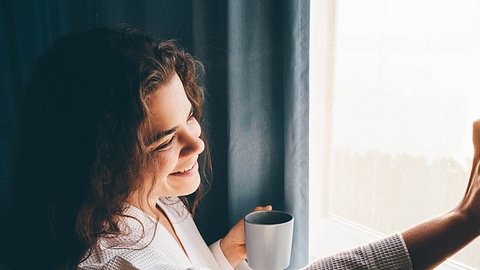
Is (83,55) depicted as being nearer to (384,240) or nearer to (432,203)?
(384,240)

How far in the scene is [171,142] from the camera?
2.74 ft

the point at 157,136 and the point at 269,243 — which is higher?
the point at 157,136

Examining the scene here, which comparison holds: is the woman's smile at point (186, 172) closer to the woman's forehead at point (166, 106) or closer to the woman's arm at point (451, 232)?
the woman's forehead at point (166, 106)

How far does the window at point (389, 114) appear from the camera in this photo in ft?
2.97

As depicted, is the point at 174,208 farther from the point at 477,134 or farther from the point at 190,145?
the point at 477,134

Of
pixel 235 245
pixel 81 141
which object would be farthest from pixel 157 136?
pixel 235 245

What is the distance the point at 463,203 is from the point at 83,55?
66 centimetres

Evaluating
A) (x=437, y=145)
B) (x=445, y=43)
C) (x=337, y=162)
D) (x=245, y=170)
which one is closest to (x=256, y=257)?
(x=245, y=170)

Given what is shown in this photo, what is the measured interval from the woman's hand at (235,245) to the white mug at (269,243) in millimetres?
120

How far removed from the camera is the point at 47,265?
2.68 ft

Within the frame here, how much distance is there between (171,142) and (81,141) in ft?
0.52

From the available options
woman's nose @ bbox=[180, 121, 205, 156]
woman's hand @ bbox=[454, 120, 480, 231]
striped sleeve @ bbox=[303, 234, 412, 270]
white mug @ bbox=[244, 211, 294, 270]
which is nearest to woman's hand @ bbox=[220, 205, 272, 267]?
white mug @ bbox=[244, 211, 294, 270]

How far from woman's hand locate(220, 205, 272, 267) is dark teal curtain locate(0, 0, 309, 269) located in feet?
0.16

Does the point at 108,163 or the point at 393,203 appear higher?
the point at 108,163
